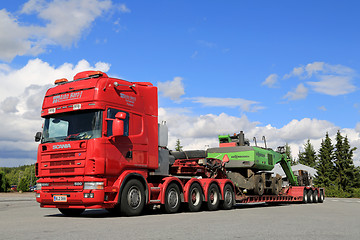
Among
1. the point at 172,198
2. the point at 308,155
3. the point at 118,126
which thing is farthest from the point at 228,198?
the point at 308,155

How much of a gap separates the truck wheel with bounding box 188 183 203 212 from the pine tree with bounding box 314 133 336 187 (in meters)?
46.4

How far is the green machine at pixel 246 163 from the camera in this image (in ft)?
57.4

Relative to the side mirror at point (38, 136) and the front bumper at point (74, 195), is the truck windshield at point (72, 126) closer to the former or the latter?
the side mirror at point (38, 136)

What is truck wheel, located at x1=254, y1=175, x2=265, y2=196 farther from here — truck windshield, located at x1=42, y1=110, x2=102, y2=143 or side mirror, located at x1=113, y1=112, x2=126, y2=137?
truck windshield, located at x1=42, y1=110, x2=102, y2=143

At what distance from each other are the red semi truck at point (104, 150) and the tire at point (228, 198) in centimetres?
217

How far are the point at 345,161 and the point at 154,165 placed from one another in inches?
1888

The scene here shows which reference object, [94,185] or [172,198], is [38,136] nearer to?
[94,185]

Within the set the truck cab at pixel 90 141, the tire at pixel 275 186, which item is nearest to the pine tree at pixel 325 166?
the tire at pixel 275 186

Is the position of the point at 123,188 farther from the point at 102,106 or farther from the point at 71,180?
→ the point at 102,106

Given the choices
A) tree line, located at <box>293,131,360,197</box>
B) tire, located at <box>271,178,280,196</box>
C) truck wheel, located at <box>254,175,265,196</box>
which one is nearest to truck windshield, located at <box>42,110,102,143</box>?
truck wheel, located at <box>254,175,265,196</box>

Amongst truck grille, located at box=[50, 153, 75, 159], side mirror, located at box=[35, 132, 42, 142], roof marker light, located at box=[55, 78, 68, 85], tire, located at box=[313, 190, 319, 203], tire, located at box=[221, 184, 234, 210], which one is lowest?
tire, located at box=[313, 190, 319, 203]

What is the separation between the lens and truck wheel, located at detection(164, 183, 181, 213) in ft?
40.1

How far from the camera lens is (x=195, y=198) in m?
13.5

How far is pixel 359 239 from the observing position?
21.7 ft
